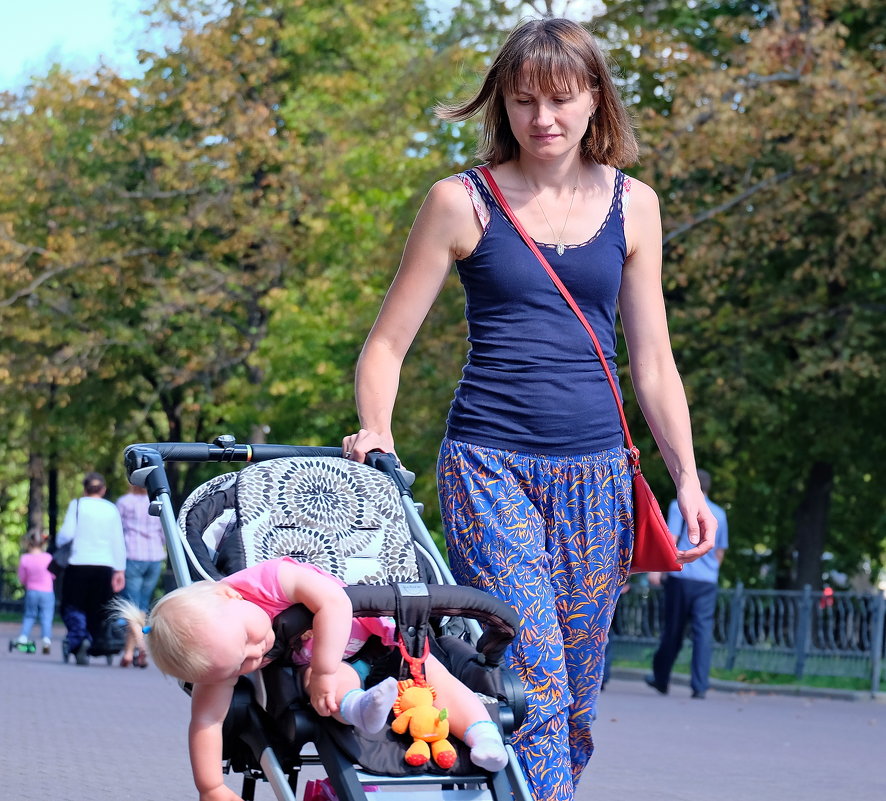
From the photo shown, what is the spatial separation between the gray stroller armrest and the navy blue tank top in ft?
1.45

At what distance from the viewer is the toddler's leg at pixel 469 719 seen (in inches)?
155

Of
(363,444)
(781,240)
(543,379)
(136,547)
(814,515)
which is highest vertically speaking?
(781,240)

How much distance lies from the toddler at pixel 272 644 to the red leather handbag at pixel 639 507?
2.03 ft

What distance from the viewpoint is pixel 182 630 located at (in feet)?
13.0

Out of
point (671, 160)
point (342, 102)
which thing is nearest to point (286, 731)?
point (671, 160)

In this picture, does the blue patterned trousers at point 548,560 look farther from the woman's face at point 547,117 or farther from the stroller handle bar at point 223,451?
the stroller handle bar at point 223,451

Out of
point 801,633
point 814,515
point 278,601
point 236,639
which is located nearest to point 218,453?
point 278,601

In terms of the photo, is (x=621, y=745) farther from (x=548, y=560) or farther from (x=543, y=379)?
(x=543, y=379)

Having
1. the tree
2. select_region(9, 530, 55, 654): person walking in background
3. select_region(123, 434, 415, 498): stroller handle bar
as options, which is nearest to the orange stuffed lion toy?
select_region(123, 434, 415, 498): stroller handle bar

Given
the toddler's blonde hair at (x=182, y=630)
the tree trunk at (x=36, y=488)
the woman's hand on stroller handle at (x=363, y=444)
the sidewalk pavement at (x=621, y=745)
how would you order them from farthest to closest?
the tree trunk at (x=36, y=488) → the sidewalk pavement at (x=621, y=745) → the woman's hand on stroller handle at (x=363, y=444) → the toddler's blonde hair at (x=182, y=630)

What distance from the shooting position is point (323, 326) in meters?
29.9

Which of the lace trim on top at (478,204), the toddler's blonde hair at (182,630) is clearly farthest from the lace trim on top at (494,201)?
the toddler's blonde hair at (182,630)

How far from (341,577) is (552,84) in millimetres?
1483

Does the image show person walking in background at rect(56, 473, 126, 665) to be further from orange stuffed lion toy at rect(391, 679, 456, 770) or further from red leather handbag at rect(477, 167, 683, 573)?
orange stuffed lion toy at rect(391, 679, 456, 770)
